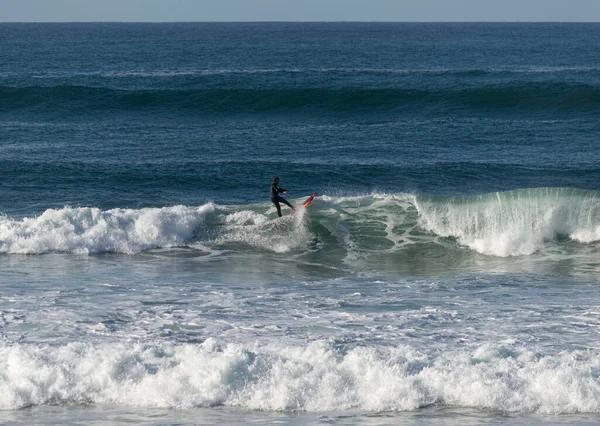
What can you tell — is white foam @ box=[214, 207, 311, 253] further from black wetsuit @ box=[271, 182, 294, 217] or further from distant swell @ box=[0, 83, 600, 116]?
distant swell @ box=[0, 83, 600, 116]

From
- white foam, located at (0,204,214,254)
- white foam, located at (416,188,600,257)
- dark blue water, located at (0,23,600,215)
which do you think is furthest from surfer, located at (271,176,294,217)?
white foam, located at (416,188,600,257)

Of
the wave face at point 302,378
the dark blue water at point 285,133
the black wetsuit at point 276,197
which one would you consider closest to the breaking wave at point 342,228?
the black wetsuit at point 276,197

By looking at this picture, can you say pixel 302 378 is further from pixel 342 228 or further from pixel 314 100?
pixel 314 100

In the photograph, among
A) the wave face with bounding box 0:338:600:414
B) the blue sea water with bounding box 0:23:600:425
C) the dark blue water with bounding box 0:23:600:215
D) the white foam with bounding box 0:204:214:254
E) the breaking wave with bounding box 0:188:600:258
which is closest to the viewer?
the wave face with bounding box 0:338:600:414

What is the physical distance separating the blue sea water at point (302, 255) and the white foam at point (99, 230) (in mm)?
71

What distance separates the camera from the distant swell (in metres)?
37.3

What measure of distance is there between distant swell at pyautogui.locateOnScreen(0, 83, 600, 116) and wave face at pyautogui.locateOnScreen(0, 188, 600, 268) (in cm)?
1625

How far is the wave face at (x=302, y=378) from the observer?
10.8 meters

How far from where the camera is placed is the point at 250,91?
133ft

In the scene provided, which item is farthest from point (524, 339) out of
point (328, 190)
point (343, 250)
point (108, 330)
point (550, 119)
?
point (550, 119)

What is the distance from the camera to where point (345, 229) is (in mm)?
20578

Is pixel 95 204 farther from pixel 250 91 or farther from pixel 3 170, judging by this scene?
pixel 250 91

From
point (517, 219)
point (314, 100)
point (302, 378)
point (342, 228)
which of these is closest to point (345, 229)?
point (342, 228)

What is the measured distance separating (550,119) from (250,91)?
13675mm
